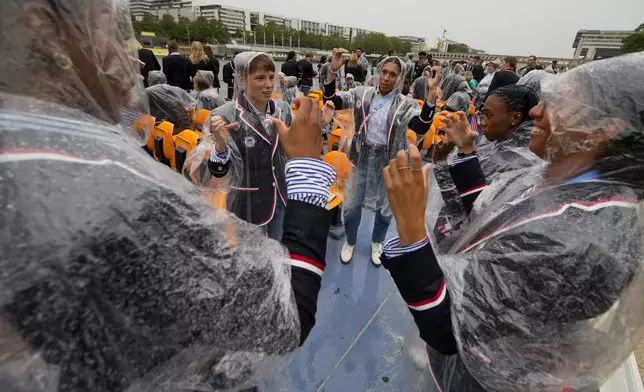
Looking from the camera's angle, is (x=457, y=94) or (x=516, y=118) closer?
(x=516, y=118)

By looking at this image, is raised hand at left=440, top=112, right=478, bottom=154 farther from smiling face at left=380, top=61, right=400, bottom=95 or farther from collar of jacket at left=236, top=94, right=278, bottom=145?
smiling face at left=380, top=61, right=400, bottom=95

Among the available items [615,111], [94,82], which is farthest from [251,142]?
[615,111]

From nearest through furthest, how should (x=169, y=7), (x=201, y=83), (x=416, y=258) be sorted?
1. (x=416, y=258)
2. (x=201, y=83)
3. (x=169, y=7)

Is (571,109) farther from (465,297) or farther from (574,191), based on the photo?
(465,297)

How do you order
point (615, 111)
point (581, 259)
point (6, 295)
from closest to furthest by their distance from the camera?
point (6, 295)
point (581, 259)
point (615, 111)

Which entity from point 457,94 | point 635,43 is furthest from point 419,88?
point 635,43

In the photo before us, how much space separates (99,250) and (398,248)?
0.73 meters

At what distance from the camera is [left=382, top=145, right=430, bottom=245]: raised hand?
88cm

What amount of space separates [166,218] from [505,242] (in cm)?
84

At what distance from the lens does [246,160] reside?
2.28m

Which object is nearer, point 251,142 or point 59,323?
point 59,323

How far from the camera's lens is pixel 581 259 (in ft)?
2.39

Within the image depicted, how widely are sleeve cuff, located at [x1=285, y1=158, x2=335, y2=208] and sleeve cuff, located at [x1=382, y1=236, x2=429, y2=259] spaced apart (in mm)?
242

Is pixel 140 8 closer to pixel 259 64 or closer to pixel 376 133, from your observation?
pixel 259 64
